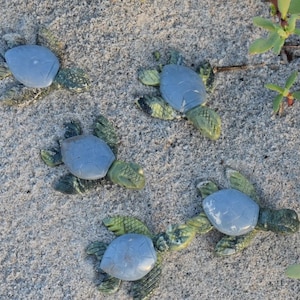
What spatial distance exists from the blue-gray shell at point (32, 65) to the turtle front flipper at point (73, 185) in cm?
20

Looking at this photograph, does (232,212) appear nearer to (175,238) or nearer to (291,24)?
(175,238)

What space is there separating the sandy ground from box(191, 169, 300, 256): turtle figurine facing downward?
28mm

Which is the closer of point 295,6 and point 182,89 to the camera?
point 295,6

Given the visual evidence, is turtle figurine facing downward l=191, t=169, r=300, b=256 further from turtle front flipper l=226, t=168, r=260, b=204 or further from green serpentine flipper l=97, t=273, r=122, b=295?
green serpentine flipper l=97, t=273, r=122, b=295

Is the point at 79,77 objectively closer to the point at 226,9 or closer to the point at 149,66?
the point at 149,66

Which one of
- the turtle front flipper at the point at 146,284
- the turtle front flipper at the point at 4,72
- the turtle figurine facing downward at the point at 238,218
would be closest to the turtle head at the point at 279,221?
the turtle figurine facing downward at the point at 238,218

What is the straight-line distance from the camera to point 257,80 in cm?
140

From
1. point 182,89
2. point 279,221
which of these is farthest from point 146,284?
point 182,89

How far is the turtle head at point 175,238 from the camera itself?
1277 millimetres

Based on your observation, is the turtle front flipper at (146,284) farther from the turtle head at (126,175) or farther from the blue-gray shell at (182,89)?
the blue-gray shell at (182,89)

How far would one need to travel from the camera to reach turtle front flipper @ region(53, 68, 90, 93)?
1.35 m

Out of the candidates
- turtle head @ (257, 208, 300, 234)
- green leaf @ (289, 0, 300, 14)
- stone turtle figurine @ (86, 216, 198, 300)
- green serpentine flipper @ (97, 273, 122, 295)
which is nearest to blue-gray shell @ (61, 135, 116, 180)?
stone turtle figurine @ (86, 216, 198, 300)

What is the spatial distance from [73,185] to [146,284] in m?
0.24

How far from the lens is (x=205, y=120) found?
4.36 ft
